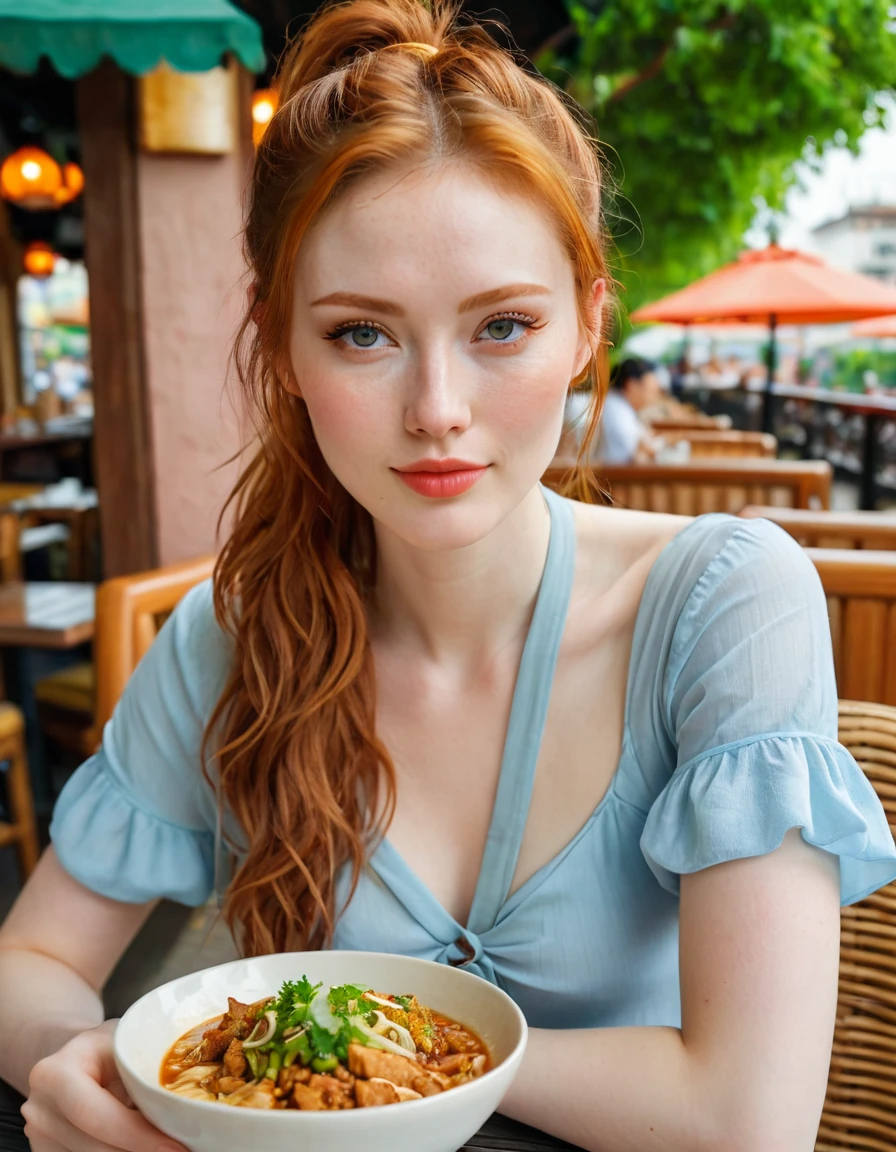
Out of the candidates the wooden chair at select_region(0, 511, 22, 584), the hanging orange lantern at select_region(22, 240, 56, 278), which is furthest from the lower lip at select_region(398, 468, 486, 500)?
the hanging orange lantern at select_region(22, 240, 56, 278)

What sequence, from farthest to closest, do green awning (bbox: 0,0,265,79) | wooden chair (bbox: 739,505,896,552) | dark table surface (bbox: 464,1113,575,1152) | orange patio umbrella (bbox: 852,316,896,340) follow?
orange patio umbrella (bbox: 852,316,896,340), wooden chair (bbox: 739,505,896,552), green awning (bbox: 0,0,265,79), dark table surface (bbox: 464,1113,575,1152)

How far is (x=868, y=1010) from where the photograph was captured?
1244 millimetres

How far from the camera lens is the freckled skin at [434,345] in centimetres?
106

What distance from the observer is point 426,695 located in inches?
54.6

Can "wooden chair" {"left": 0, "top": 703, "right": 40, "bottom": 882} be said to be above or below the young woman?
below

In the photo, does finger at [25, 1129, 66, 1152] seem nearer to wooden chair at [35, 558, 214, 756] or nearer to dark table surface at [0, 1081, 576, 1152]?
dark table surface at [0, 1081, 576, 1152]

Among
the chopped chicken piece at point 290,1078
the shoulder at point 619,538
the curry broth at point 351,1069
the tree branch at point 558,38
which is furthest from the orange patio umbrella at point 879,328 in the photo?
the chopped chicken piece at point 290,1078

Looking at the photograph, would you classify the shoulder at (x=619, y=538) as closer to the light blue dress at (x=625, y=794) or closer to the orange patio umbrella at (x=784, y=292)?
the light blue dress at (x=625, y=794)

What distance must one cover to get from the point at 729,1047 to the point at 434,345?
0.67 m

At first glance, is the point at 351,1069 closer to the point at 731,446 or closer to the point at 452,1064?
the point at 452,1064

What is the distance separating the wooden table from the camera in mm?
3787

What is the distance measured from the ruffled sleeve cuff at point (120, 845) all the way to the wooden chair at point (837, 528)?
1757 mm

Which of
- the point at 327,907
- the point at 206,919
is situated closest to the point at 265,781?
the point at 327,907

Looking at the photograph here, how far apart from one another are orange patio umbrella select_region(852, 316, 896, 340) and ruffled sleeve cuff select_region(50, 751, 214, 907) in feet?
26.5
